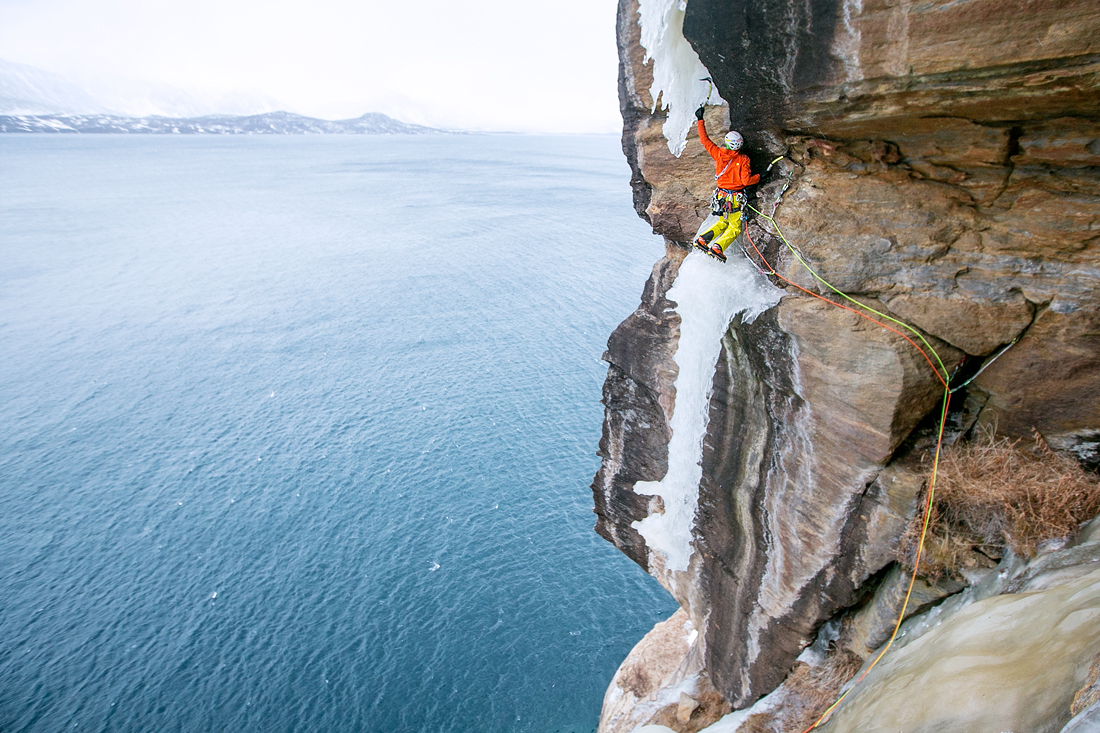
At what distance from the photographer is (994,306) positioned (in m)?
8.49

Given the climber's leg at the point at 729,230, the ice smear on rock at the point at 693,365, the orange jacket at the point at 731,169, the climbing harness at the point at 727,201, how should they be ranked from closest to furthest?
1. the orange jacket at the point at 731,169
2. the climbing harness at the point at 727,201
3. the climber's leg at the point at 729,230
4. the ice smear on rock at the point at 693,365

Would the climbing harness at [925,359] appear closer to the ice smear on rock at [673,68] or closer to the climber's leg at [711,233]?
the climber's leg at [711,233]

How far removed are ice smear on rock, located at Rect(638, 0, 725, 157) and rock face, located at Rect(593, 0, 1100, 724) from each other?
26 centimetres

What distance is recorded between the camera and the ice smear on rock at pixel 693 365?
10688 mm

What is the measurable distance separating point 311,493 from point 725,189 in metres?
→ 25.6

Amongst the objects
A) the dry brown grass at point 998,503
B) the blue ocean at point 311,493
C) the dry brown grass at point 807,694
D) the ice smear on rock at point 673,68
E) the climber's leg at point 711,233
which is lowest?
the blue ocean at point 311,493

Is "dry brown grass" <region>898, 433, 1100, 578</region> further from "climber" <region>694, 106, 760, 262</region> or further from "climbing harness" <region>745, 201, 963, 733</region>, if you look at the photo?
"climber" <region>694, 106, 760, 262</region>

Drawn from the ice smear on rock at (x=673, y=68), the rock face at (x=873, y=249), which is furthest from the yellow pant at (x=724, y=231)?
the ice smear on rock at (x=673, y=68)

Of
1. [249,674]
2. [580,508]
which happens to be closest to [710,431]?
[580,508]

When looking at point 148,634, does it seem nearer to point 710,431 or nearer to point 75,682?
point 75,682

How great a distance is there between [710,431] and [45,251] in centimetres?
7526

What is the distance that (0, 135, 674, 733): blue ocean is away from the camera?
22172 millimetres

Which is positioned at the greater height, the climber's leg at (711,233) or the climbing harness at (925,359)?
the climber's leg at (711,233)

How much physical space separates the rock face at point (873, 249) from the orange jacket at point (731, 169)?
0.28 m
